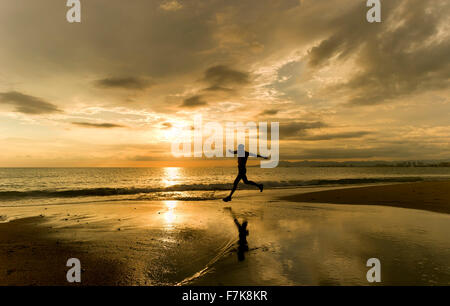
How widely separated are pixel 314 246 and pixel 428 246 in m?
2.93

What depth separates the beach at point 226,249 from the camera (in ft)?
15.9

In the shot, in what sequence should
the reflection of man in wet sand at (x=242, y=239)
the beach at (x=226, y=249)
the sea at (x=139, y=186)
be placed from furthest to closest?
1. the sea at (x=139, y=186)
2. the reflection of man in wet sand at (x=242, y=239)
3. the beach at (x=226, y=249)

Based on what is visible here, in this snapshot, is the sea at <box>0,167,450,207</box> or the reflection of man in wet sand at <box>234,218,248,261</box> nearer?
the reflection of man in wet sand at <box>234,218,248,261</box>

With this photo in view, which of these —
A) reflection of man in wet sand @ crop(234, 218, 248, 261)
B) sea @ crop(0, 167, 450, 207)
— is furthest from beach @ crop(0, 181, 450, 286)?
sea @ crop(0, 167, 450, 207)

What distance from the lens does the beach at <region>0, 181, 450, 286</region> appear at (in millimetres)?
4852

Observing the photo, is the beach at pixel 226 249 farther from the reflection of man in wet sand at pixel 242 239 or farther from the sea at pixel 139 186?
the sea at pixel 139 186

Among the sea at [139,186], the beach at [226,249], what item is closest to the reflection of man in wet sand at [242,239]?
the beach at [226,249]

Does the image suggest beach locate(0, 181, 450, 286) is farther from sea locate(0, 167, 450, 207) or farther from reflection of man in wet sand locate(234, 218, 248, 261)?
sea locate(0, 167, 450, 207)

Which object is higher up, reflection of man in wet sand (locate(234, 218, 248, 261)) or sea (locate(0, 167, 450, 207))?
reflection of man in wet sand (locate(234, 218, 248, 261))

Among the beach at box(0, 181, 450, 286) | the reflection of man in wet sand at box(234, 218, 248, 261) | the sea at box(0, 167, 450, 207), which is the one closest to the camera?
the beach at box(0, 181, 450, 286)

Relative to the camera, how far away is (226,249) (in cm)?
660

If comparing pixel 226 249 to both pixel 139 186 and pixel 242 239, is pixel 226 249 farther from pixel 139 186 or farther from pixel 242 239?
pixel 139 186
